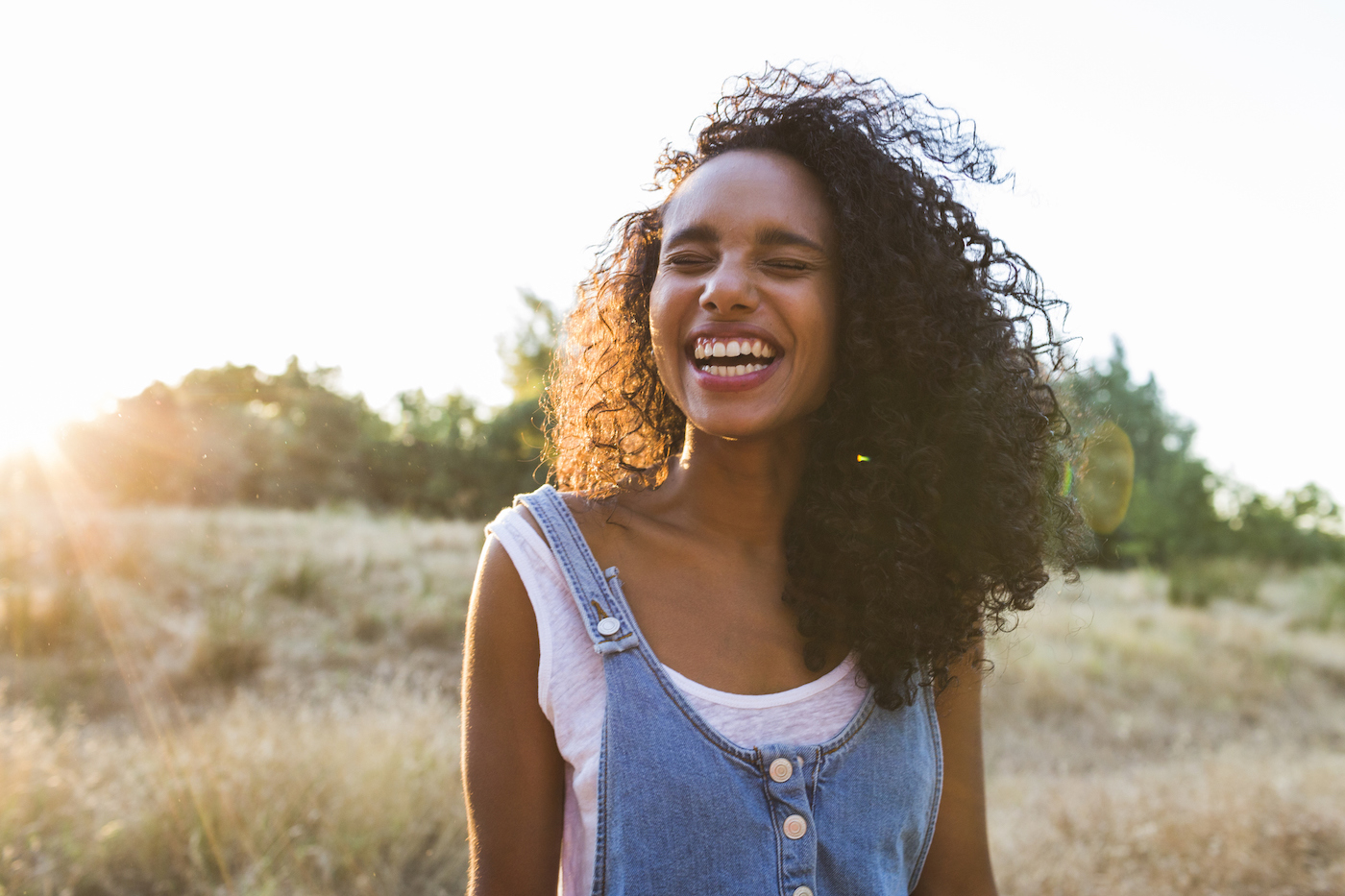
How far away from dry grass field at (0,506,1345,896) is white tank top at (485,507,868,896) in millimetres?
833

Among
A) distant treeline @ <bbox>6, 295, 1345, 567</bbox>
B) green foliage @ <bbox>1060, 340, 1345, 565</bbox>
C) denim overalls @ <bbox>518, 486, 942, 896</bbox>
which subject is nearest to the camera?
denim overalls @ <bbox>518, 486, 942, 896</bbox>

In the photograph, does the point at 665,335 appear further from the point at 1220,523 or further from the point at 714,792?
the point at 1220,523

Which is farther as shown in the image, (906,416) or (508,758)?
(906,416)

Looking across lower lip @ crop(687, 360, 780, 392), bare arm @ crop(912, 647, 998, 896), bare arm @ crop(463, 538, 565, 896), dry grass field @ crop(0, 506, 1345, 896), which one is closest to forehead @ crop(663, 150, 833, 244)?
lower lip @ crop(687, 360, 780, 392)

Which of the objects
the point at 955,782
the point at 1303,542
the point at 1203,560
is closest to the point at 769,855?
the point at 955,782

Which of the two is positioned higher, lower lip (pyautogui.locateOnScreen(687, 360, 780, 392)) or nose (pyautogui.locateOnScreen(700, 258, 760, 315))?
nose (pyautogui.locateOnScreen(700, 258, 760, 315))

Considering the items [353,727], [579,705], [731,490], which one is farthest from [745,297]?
[353,727]

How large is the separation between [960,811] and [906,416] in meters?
0.81

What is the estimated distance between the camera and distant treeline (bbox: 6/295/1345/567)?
2.93 m

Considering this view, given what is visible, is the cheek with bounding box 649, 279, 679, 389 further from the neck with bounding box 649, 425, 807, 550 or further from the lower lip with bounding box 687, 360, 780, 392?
the neck with bounding box 649, 425, 807, 550

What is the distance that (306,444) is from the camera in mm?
7145

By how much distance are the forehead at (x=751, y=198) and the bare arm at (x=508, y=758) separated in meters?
0.77

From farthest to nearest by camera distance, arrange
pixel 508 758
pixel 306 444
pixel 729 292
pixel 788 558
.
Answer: pixel 306 444 < pixel 788 558 < pixel 729 292 < pixel 508 758

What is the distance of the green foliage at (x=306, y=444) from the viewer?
300 cm
